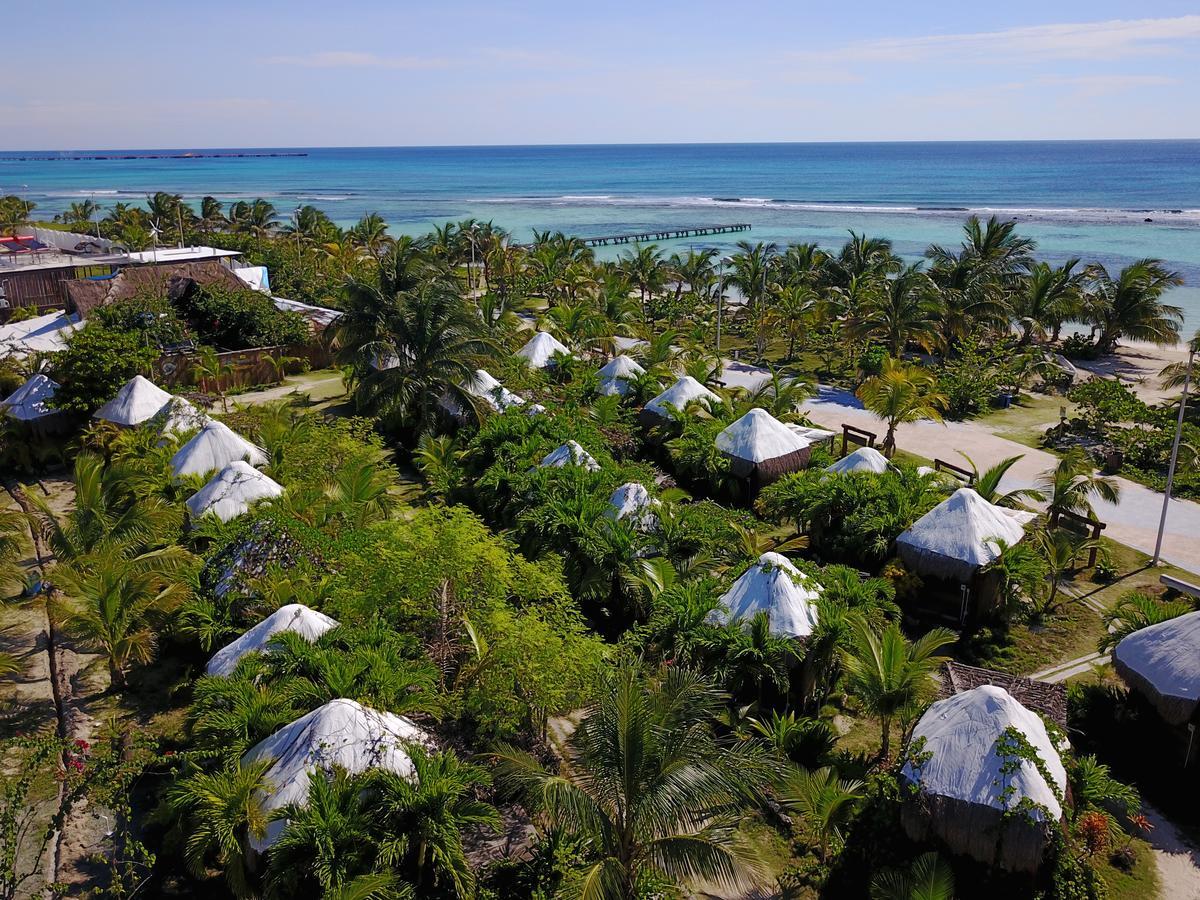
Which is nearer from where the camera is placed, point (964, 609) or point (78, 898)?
point (78, 898)

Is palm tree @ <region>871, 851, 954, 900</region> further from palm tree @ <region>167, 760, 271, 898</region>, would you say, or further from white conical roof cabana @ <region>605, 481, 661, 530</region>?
white conical roof cabana @ <region>605, 481, 661, 530</region>

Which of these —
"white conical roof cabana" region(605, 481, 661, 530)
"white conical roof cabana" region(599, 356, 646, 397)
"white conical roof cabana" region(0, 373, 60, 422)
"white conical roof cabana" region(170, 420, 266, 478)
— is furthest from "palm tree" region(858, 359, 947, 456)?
"white conical roof cabana" region(0, 373, 60, 422)

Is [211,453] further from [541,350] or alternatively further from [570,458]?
[541,350]

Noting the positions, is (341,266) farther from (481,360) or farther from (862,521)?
(862,521)

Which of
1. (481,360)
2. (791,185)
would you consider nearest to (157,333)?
(481,360)

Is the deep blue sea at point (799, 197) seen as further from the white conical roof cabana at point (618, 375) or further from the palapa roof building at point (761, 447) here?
the palapa roof building at point (761, 447)

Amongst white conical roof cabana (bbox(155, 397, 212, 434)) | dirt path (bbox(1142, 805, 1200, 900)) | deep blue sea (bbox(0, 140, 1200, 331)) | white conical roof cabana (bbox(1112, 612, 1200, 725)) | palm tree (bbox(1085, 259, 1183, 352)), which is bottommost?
dirt path (bbox(1142, 805, 1200, 900))
